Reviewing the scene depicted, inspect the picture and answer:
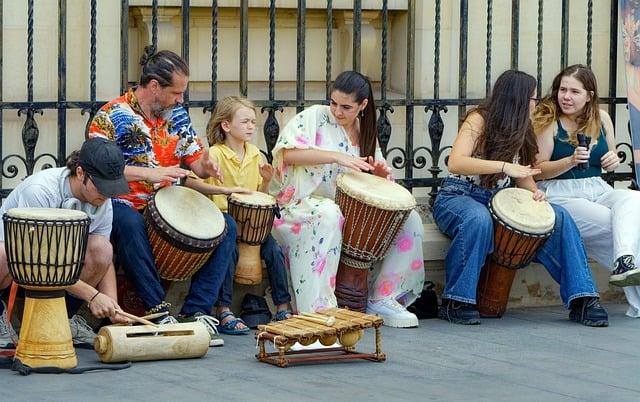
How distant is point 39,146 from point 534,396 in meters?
4.42

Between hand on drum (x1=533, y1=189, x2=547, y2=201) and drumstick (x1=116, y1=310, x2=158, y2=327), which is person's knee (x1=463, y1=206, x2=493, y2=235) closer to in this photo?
hand on drum (x1=533, y1=189, x2=547, y2=201)

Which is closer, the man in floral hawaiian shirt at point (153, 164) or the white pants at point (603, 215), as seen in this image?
the man in floral hawaiian shirt at point (153, 164)

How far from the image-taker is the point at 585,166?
363 inches

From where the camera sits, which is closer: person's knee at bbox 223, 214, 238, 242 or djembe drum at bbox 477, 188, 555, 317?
person's knee at bbox 223, 214, 238, 242

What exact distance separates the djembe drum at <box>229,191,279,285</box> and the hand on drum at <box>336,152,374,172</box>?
0.40 m

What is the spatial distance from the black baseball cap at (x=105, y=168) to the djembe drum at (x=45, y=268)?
0.55 ft

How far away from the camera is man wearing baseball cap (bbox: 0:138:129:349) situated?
7.36 meters

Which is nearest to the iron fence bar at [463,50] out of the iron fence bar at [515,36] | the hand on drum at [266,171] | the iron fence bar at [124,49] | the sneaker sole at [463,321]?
the iron fence bar at [515,36]

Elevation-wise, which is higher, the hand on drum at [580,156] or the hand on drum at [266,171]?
the hand on drum at [580,156]

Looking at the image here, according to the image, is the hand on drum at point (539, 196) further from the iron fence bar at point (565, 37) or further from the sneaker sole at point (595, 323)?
the iron fence bar at point (565, 37)

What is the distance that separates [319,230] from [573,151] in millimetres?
1653

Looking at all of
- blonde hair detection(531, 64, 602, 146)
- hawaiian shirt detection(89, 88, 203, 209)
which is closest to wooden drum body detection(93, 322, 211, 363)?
hawaiian shirt detection(89, 88, 203, 209)

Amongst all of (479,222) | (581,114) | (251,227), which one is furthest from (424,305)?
(581,114)

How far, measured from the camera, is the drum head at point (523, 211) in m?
8.77
